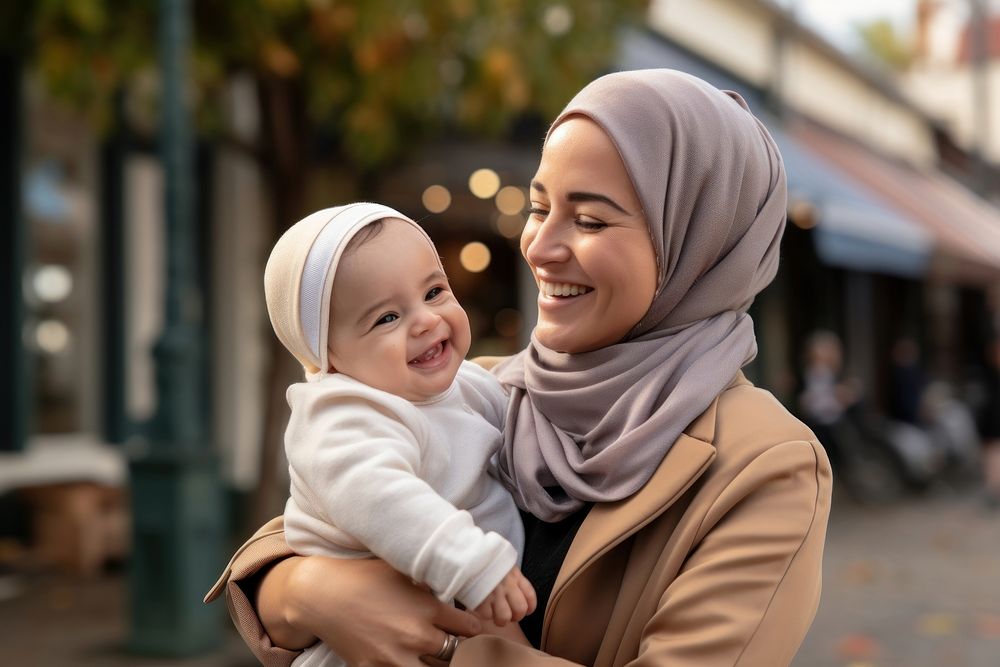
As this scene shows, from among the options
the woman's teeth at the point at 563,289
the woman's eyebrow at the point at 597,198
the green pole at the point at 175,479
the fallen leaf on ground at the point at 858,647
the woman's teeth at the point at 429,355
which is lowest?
the fallen leaf on ground at the point at 858,647

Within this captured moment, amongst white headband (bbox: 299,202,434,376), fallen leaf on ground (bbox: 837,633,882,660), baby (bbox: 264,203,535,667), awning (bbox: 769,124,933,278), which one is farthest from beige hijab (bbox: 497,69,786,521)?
awning (bbox: 769,124,933,278)

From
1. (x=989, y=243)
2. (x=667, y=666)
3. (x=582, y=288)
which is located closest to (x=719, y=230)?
(x=582, y=288)

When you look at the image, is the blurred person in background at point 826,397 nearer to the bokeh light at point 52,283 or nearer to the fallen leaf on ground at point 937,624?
the fallen leaf on ground at point 937,624

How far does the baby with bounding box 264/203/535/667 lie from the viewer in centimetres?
165

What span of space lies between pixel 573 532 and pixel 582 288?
0.36 metres

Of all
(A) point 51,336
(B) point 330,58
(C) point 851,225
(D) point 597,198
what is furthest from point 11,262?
(D) point 597,198

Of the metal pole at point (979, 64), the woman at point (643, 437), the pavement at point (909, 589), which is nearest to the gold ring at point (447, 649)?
the woman at point (643, 437)

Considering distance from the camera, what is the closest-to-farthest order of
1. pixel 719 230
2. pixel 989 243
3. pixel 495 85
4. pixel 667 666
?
pixel 667 666, pixel 719 230, pixel 495 85, pixel 989 243

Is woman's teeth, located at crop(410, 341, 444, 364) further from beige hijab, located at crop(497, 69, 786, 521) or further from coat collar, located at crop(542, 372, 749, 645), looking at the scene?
coat collar, located at crop(542, 372, 749, 645)

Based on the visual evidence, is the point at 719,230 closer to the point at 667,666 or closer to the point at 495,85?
the point at 667,666

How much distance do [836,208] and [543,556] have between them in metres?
10.7

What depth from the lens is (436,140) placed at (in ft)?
31.7

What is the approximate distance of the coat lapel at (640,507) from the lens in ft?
5.49

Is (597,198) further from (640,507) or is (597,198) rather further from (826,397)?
(826,397)
